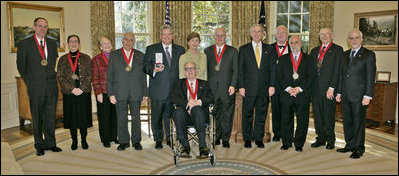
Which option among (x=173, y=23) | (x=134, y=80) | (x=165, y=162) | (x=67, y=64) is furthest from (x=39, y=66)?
(x=173, y=23)

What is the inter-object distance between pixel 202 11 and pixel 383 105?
4.36 m

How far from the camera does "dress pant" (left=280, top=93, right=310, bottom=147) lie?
4.21 m

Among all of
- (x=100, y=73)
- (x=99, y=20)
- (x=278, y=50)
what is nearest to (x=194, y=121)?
(x=100, y=73)

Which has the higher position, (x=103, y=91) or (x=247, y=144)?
(x=103, y=91)

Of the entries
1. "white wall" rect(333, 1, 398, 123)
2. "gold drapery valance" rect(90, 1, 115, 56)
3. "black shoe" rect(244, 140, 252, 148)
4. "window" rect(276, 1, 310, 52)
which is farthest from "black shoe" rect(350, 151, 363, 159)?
"gold drapery valance" rect(90, 1, 115, 56)

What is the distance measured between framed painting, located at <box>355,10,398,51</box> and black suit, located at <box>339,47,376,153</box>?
2653 mm

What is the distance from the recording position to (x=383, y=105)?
18.9 feet

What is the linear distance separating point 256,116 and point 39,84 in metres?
2.73

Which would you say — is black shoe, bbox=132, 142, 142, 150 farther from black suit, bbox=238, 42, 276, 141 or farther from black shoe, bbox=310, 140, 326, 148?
black shoe, bbox=310, 140, 326, 148

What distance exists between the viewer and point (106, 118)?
437 cm

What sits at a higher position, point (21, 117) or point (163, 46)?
point (163, 46)

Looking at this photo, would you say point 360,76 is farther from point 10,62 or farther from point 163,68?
point 10,62

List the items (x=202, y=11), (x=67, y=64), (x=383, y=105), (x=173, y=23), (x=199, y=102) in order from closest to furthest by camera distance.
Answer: (x=199, y=102)
(x=67, y=64)
(x=383, y=105)
(x=173, y=23)
(x=202, y=11)

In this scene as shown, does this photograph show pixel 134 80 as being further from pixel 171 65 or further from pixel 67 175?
pixel 67 175
